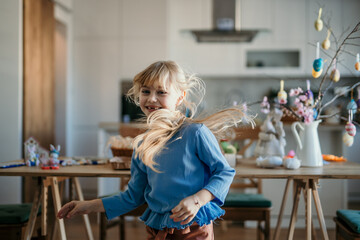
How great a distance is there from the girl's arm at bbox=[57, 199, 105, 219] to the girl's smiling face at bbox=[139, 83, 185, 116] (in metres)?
0.31

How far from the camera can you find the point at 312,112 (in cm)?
202

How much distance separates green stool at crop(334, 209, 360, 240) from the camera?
72.4 inches

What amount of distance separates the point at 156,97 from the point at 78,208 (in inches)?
15.5

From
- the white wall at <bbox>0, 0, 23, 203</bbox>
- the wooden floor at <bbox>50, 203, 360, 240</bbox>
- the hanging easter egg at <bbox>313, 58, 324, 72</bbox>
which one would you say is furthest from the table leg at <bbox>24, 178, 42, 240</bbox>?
the hanging easter egg at <bbox>313, 58, 324, 72</bbox>

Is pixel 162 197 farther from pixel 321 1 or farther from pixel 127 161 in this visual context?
pixel 321 1

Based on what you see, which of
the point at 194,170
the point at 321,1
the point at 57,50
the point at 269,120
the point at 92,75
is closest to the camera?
the point at 194,170

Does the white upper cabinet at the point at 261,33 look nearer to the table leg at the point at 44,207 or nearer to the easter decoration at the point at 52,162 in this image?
the easter decoration at the point at 52,162

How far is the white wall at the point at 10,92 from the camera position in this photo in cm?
322

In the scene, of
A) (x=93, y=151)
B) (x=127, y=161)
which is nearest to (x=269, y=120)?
(x=127, y=161)

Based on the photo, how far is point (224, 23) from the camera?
522 centimetres

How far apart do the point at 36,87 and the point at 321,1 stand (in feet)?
12.4

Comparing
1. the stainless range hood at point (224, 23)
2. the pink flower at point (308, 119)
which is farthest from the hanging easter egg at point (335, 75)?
the stainless range hood at point (224, 23)

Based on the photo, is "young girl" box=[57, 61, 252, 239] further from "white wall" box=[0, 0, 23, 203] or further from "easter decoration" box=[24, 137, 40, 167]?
"white wall" box=[0, 0, 23, 203]

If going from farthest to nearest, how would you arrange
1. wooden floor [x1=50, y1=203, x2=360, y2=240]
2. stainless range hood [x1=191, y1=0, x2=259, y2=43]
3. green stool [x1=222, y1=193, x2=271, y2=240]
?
stainless range hood [x1=191, y1=0, x2=259, y2=43] → wooden floor [x1=50, y1=203, x2=360, y2=240] → green stool [x1=222, y1=193, x2=271, y2=240]
